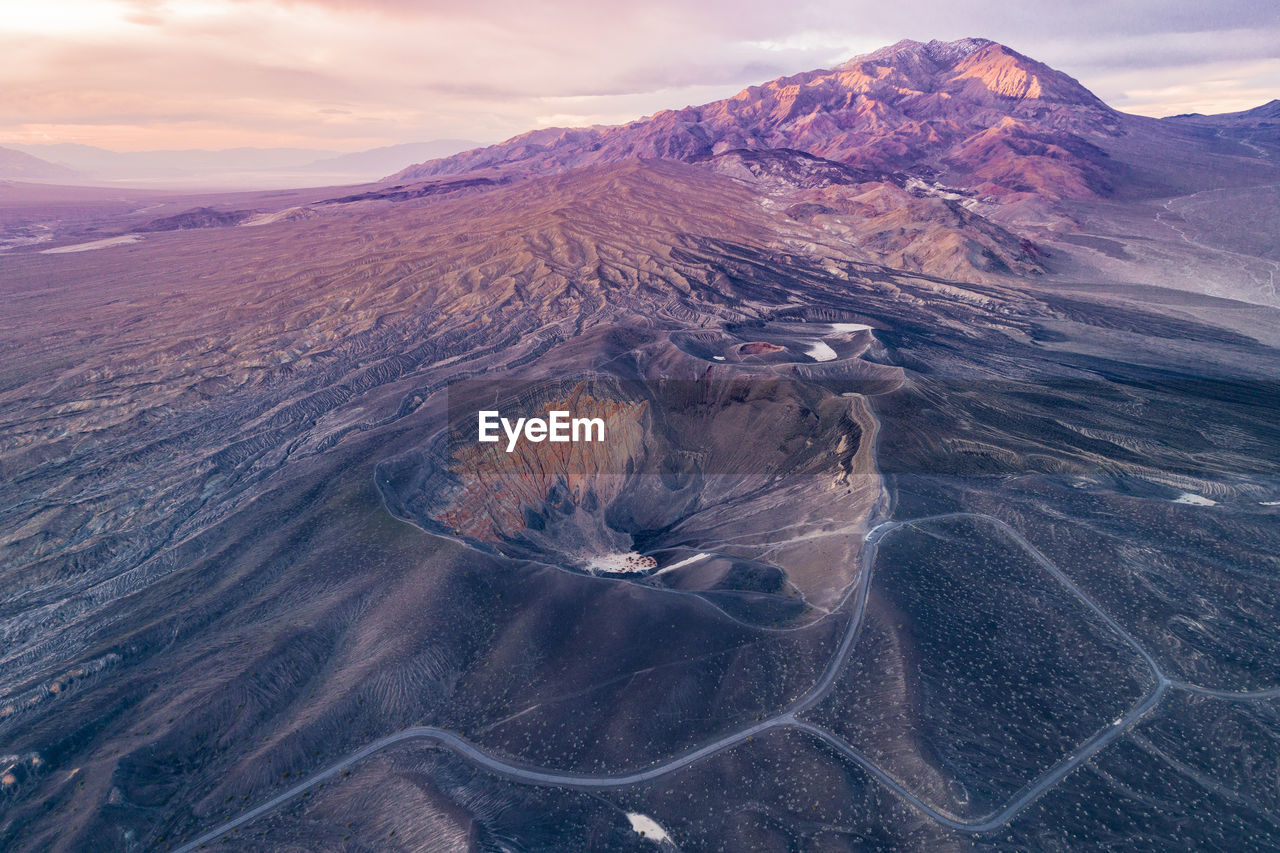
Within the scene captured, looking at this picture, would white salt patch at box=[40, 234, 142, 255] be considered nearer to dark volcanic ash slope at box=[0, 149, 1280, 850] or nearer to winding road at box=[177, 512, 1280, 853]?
dark volcanic ash slope at box=[0, 149, 1280, 850]

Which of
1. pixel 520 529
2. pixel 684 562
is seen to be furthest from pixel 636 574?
pixel 520 529

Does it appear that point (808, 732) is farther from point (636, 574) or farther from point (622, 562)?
point (622, 562)

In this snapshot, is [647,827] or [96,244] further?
[96,244]

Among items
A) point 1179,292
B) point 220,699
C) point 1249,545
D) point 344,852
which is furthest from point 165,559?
point 1179,292

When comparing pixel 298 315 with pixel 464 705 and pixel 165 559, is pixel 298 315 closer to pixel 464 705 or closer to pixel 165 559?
pixel 165 559

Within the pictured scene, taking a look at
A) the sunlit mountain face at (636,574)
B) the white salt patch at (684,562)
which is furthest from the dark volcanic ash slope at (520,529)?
the white salt patch at (684,562)

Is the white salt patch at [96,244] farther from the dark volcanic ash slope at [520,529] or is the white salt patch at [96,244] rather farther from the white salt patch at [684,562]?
the white salt patch at [684,562]
